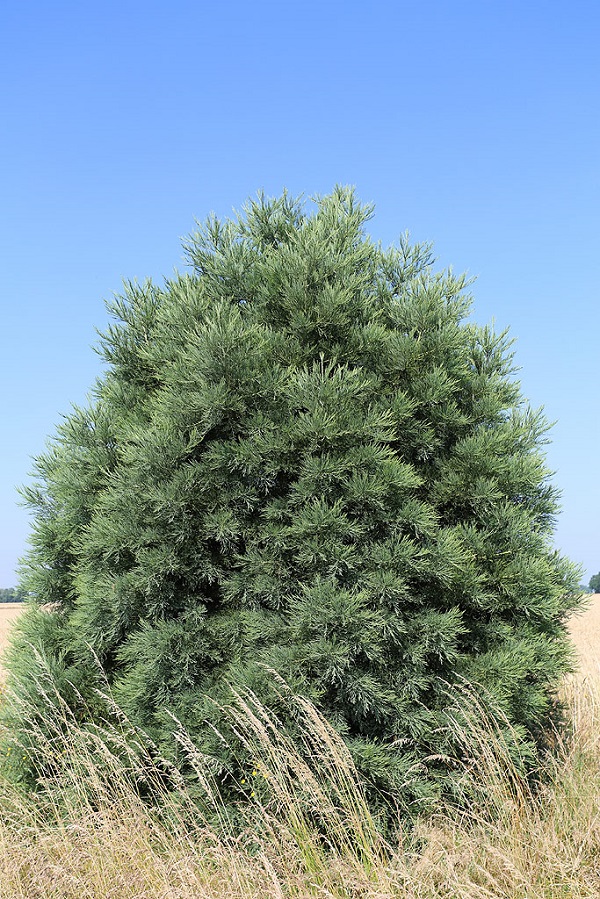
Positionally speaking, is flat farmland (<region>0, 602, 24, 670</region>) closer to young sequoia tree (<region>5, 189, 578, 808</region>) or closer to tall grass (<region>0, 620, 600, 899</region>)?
young sequoia tree (<region>5, 189, 578, 808</region>)

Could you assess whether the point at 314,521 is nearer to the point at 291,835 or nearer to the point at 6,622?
the point at 291,835

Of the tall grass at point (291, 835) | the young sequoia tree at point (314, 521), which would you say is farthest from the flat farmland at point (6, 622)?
the tall grass at point (291, 835)

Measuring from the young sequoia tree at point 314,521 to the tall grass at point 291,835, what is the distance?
0.84ft

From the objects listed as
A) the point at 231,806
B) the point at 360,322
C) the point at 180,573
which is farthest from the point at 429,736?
the point at 360,322

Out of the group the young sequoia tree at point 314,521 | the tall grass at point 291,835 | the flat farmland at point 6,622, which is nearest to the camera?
the tall grass at point 291,835

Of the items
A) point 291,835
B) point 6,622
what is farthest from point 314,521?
point 6,622

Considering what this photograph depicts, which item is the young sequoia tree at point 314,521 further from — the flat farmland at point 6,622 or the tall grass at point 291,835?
the flat farmland at point 6,622

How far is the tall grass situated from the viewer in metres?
4.01

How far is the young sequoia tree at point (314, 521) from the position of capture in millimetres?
4730

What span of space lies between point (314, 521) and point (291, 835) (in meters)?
1.85

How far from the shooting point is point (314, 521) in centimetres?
471

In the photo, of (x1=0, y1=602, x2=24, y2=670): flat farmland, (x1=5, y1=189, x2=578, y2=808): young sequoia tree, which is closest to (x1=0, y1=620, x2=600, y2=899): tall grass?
(x1=5, y1=189, x2=578, y2=808): young sequoia tree

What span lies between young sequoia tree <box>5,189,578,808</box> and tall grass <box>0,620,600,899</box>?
10.0 inches

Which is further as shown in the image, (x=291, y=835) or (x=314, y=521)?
(x=314, y=521)
